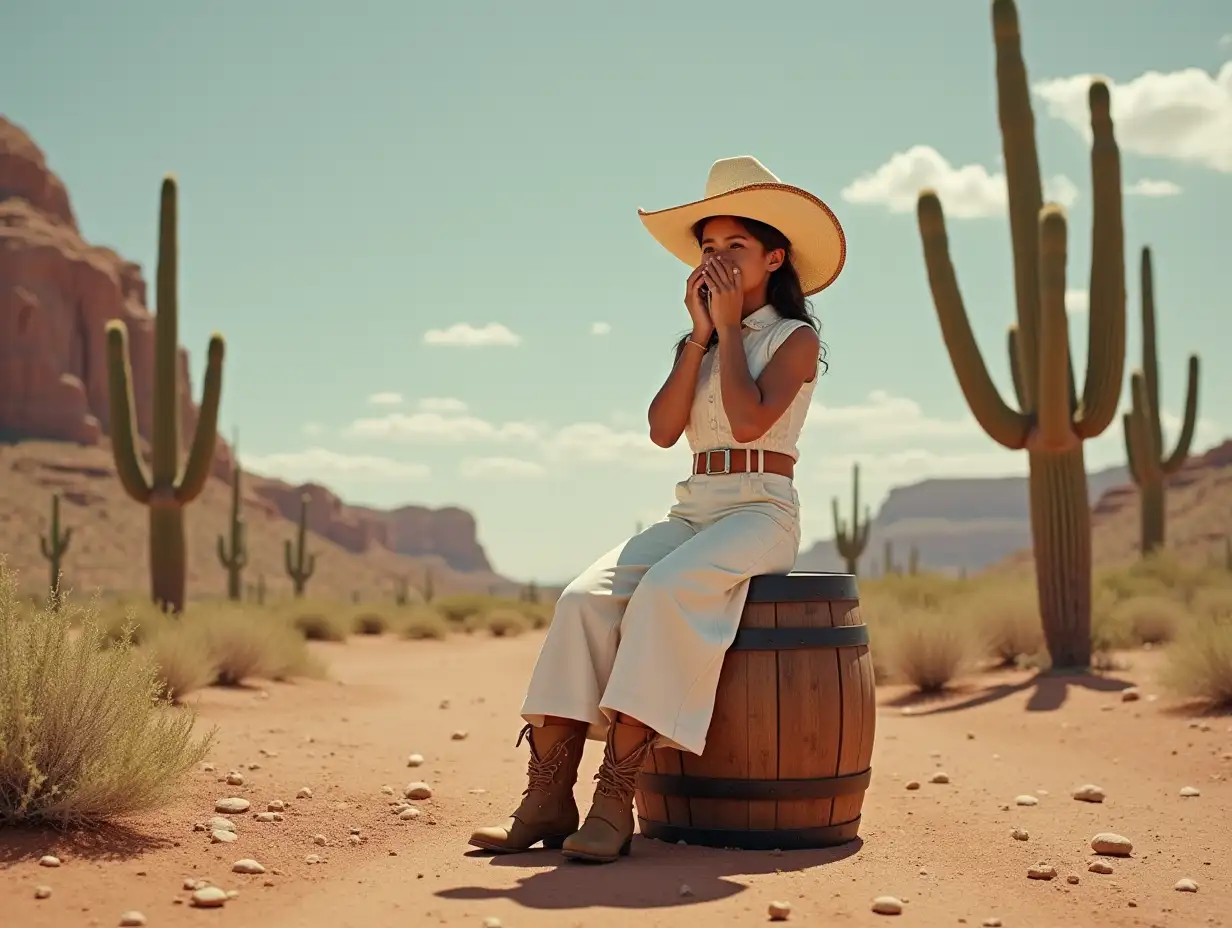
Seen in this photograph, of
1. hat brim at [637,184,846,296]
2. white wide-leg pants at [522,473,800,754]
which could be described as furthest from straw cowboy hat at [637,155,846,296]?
white wide-leg pants at [522,473,800,754]

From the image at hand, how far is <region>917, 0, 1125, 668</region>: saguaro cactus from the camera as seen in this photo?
12.2 metres

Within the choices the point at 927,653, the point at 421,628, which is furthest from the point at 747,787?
the point at 421,628

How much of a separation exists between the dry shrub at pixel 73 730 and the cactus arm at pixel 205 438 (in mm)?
11300

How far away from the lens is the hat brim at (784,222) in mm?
5219

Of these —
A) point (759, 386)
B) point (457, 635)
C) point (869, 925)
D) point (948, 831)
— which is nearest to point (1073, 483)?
point (948, 831)

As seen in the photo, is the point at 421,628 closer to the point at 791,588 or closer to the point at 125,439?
the point at 125,439

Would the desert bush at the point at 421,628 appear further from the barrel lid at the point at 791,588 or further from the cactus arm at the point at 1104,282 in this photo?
the barrel lid at the point at 791,588

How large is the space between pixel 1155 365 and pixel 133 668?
20.8 metres

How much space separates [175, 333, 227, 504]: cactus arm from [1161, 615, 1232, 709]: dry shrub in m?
11.1

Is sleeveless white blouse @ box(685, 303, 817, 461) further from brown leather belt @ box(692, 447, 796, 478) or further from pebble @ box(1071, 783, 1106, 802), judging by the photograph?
pebble @ box(1071, 783, 1106, 802)

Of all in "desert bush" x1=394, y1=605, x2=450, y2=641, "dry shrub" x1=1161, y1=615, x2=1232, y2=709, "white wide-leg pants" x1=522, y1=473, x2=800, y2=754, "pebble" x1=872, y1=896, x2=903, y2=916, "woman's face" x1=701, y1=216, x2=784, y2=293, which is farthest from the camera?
"desert bush" x1=394, y1=605, x2=450, y2=641

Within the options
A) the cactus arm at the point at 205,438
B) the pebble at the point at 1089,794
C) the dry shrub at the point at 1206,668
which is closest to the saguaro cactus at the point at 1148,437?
the dry shrub at the point at 1206,668

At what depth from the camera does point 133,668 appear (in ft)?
17.2

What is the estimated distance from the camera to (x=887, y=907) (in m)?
3.96
